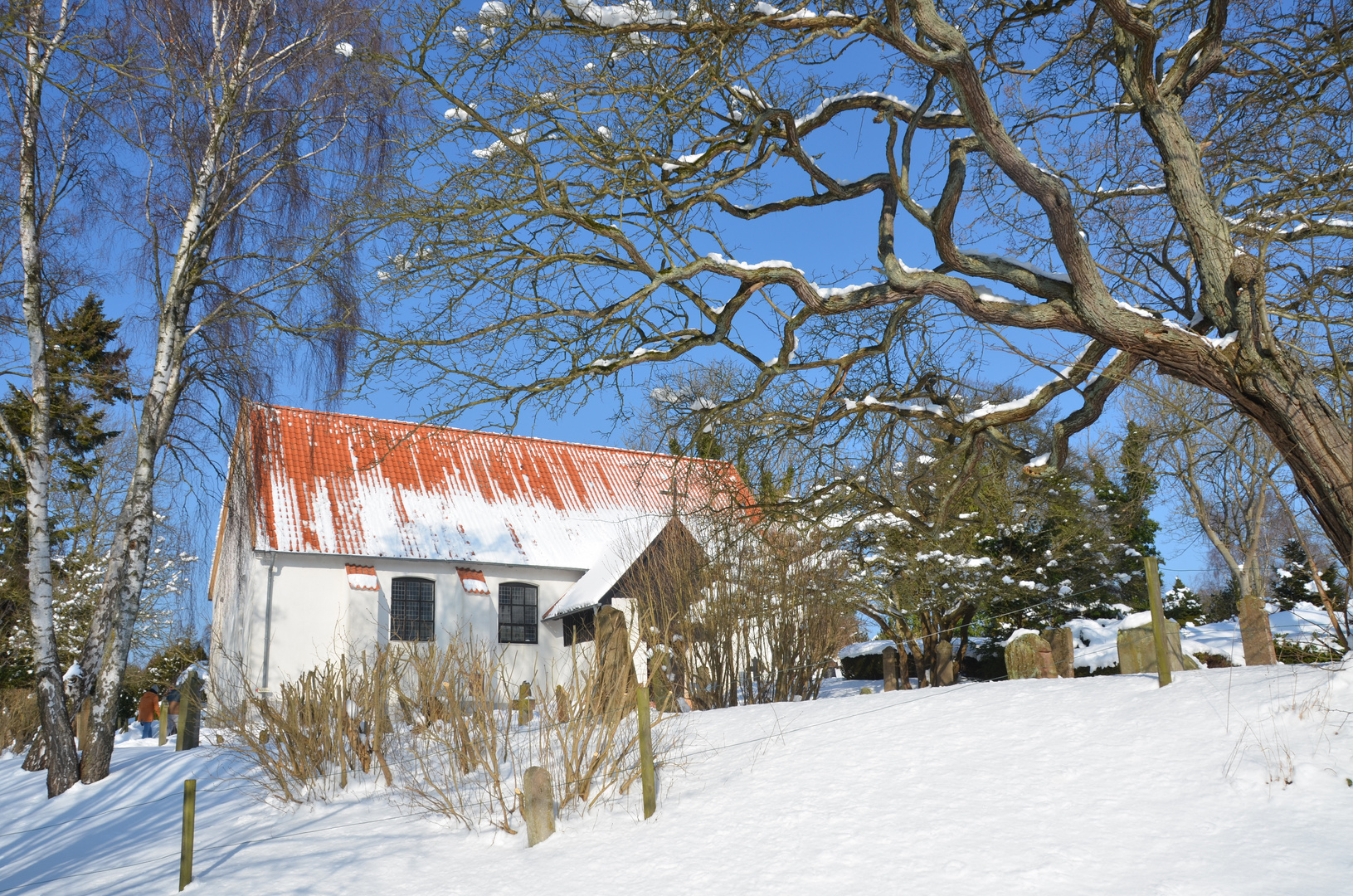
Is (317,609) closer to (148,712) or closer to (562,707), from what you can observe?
(148,712)

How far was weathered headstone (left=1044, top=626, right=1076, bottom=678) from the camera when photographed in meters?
11.4

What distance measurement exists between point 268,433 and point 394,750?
704 inches

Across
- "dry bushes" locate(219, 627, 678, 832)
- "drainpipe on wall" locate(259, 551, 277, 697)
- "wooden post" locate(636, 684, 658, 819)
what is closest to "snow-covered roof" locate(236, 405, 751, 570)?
"drainpipe on wall" locate(259, 551, 277, 697)

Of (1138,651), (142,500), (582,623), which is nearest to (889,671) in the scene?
(1138,651)

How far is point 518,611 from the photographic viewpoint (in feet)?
89.0

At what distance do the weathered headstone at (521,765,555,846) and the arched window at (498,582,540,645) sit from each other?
19213 mm

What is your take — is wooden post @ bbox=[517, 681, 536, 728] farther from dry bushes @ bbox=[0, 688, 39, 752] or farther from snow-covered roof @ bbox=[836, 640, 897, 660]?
snow-covered roof @ bbox=[836, 640, 897, 660]

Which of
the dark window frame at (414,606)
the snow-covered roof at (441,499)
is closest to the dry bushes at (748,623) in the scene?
the snow-covered roof at (441,499)

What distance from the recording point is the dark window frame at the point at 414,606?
2522cm

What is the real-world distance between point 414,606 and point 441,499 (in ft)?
→ 10.6

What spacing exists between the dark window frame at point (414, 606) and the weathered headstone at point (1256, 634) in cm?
2013

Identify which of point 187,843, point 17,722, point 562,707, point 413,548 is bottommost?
point 187,843

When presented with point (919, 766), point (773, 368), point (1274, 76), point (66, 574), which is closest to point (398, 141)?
point (773, 368)

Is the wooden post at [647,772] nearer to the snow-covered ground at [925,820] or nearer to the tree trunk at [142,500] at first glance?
the snow-covered ground at [925,820]
